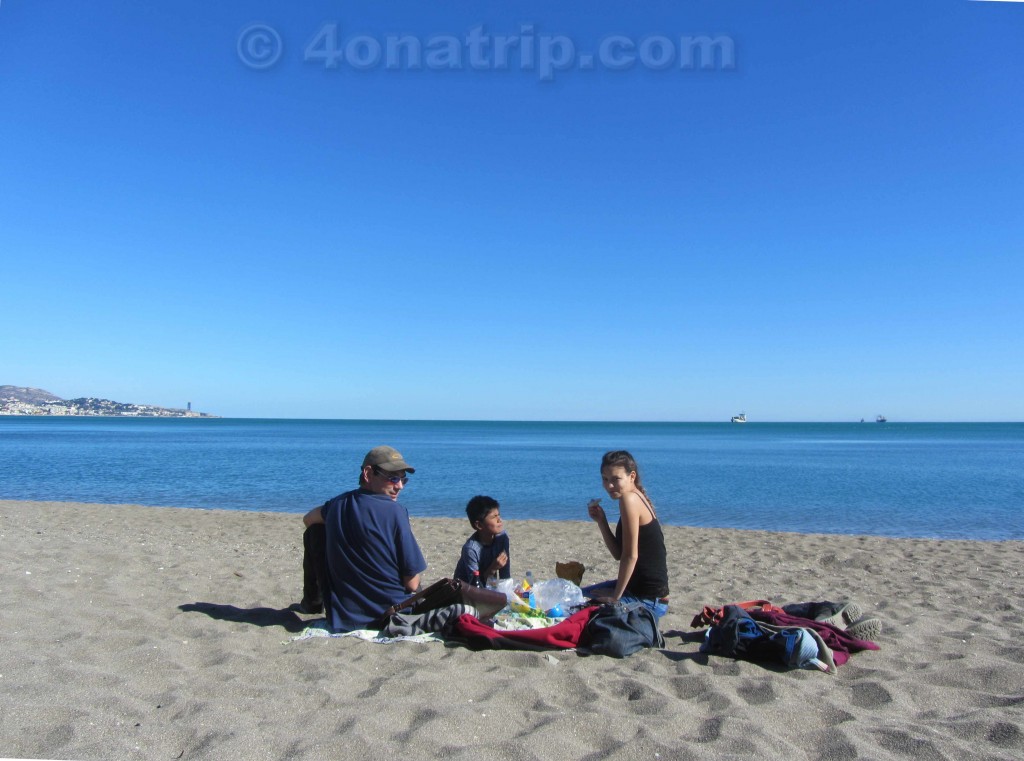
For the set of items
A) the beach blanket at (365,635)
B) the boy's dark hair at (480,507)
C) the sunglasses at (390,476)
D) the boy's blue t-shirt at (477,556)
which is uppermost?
the sunglasses at (390,476)

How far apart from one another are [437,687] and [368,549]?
1.49 metres

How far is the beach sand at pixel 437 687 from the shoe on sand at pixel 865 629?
0.11 m

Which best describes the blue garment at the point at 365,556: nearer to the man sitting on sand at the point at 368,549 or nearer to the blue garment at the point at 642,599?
the man sitting on sand at the point at 368,549

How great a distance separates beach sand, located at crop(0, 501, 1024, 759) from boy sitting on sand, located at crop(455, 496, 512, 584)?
1114 mm

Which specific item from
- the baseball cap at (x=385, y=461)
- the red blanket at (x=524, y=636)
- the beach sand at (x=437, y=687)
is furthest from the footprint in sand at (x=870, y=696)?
the baseball cap at (x=385, y=461)

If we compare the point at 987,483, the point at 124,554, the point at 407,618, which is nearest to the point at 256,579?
the point at 124,554

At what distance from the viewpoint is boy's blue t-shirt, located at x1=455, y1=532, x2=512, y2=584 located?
6.14 m

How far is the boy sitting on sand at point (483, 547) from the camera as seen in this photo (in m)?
6.02

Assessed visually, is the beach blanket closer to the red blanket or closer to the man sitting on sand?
the man sitting on sand

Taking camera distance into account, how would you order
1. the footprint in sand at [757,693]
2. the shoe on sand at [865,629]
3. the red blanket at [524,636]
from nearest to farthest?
the footprint in sand at [757,693] → the red blanket at [524,636] → the shoe on sand at [865,629]

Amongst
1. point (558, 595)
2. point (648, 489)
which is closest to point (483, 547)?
point (558, 595)

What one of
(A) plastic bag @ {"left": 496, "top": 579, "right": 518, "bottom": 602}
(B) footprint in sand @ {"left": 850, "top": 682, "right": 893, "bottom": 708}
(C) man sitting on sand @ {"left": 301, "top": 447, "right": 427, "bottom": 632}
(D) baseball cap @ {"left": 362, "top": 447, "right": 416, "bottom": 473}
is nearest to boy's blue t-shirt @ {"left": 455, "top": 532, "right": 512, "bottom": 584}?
(A) plastic bag @ {"left": 496, "top": 579, "right": 518, "bottom": 602}

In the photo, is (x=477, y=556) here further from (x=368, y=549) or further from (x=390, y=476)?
(x=390, y=476)

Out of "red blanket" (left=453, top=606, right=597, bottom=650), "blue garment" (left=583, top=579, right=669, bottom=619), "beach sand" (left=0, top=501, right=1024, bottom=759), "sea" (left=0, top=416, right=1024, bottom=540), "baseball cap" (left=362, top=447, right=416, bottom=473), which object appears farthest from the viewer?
"sea" (left=0, top=416, right=1024, bottom=540)
